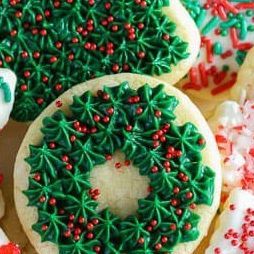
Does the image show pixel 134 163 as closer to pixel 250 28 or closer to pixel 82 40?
pixel 82 40

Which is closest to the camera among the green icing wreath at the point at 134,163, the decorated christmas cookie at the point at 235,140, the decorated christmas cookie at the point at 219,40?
the green icing wreath at the point at 134,163

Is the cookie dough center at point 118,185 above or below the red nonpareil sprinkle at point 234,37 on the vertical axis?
below

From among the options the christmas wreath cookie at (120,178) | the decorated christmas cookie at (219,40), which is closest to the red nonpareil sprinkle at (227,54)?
the decorated christmas cookie at (219,40)

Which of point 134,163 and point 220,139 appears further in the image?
point 220,139

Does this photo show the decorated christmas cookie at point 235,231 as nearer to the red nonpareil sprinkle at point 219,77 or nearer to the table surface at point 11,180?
the table surface at point 11,180

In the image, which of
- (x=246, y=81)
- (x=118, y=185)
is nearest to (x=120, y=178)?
(x=118, y=185)

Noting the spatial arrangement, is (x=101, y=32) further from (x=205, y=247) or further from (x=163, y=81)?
(x=205, y=247)
